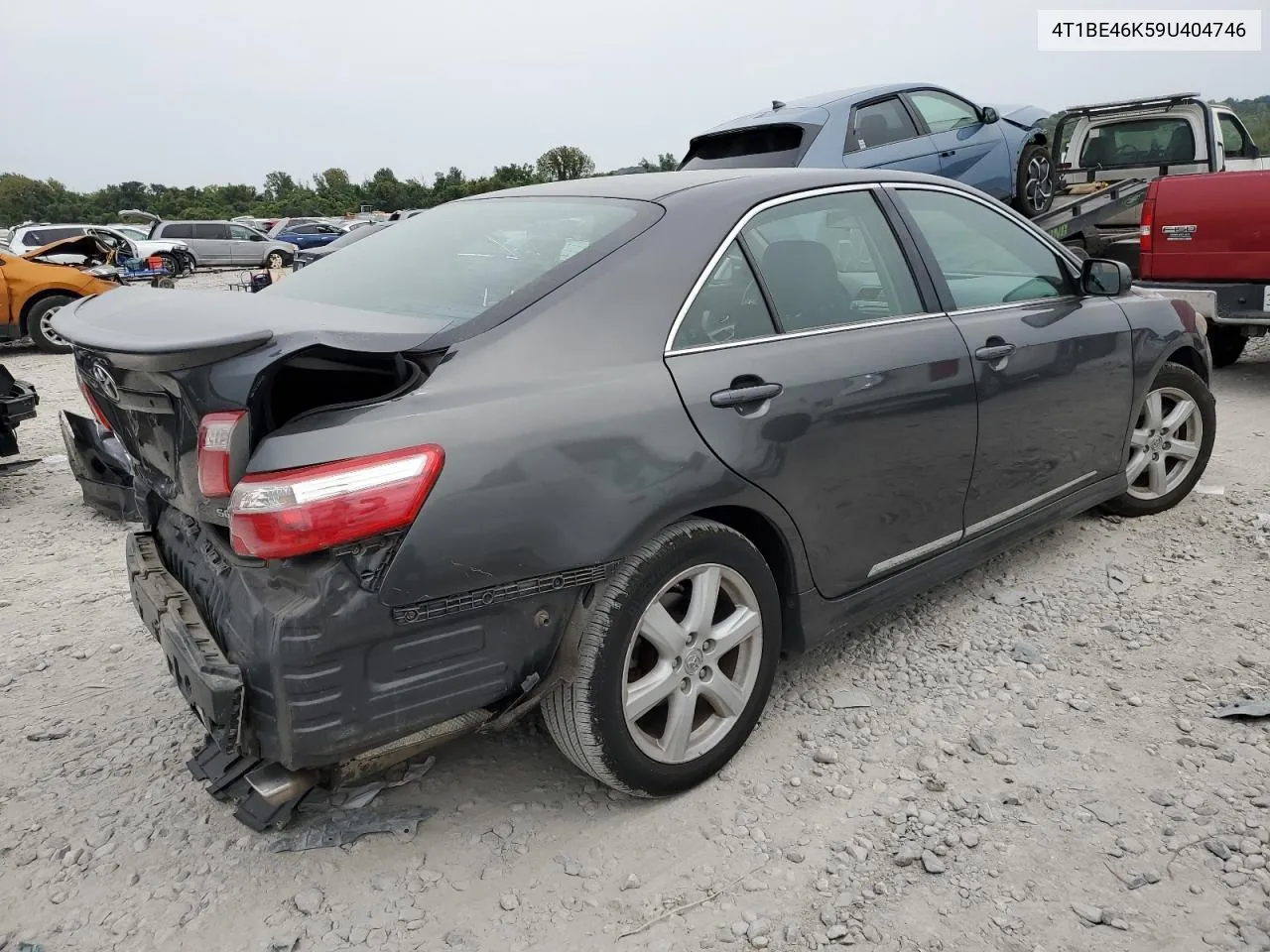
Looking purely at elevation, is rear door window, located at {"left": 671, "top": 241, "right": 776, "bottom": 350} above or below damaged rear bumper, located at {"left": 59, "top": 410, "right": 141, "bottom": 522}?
above

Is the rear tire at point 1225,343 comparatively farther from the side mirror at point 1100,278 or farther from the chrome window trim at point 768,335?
the chrome window trim at point 768,335

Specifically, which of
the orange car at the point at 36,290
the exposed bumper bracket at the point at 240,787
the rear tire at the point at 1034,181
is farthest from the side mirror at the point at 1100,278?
the orange car at the point at 36,290

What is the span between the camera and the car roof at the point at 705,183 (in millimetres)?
2760

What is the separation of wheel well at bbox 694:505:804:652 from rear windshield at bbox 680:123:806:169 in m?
5.11

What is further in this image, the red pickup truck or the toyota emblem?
the red pickup truck

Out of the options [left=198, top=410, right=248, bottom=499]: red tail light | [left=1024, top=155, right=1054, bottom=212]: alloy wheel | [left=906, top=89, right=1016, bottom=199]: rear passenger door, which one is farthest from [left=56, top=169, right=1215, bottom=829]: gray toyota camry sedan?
[left=1024, top=155, right=1054, bottom=212]: alloy wheel

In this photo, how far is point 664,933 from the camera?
208 centimetres

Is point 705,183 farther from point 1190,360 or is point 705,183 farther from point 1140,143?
point 1140,143

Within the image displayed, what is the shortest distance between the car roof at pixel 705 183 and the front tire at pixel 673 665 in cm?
101

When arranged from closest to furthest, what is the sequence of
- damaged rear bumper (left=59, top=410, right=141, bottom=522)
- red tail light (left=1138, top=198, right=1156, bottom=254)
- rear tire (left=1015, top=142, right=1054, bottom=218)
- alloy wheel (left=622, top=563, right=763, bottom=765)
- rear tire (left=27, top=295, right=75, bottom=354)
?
alloy wheel (left=622, top=563, right=763, bottom=765), damaged rear bumper (left=59, top=410, right=141, bottom=522), red tail light (left=1138, top=198, right=1156, bottom=254), rear tire (left=1015, top=142, right=1054, bottom=218), rear tire (left=27, top=295, right=75, bottom=354)

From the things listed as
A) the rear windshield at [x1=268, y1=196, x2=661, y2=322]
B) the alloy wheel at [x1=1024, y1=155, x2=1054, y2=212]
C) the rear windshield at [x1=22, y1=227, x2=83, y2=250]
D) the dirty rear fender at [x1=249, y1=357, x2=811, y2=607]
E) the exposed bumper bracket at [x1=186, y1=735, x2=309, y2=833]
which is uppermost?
the rear windshield at [x1=22, y1=227, x2=83, y2=250]

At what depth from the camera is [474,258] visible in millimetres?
2678

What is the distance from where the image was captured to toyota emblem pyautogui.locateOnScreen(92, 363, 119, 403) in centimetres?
220

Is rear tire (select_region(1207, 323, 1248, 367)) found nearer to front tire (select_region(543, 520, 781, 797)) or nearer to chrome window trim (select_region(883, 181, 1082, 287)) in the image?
chrome window trim (select_region(883, 181, 1082, 287))
